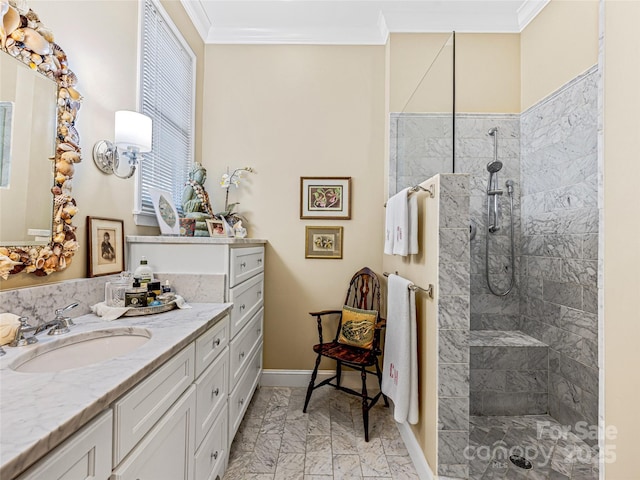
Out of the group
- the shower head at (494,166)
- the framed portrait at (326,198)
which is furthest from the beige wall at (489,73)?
the framed portrait at (326,198)

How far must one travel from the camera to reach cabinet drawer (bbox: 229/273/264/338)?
1.71 metres

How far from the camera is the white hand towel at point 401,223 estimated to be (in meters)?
1.79

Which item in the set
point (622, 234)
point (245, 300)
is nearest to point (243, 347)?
point (245, 300)

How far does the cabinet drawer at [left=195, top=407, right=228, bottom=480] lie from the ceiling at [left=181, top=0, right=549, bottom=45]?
2.88 metres

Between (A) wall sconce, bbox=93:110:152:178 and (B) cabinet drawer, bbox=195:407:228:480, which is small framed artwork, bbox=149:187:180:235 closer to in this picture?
(A) wall sconce, bbox=93:110:152:178

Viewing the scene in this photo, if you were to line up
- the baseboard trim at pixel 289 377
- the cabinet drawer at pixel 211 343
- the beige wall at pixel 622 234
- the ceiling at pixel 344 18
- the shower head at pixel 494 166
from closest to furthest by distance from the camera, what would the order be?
1. the beige wall at pixel 622 234
2. the cabinet drawer at pixel 211 343
3. the ceiling at pixel 344 18
4. the shower head at pixel 494 166
5. the baseboard trim at pixel 289 377

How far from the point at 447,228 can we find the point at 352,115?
1.62 meters

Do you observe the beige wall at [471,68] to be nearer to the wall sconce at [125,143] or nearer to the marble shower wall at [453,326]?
the marble shower wall at [453,326]

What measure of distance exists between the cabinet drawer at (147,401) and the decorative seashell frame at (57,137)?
649mm

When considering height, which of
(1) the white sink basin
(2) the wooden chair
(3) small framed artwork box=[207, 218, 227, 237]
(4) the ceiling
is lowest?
(2) the wooden chair

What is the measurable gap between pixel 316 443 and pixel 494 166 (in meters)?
2.50

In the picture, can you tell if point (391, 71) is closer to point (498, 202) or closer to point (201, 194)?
point (498, 202)

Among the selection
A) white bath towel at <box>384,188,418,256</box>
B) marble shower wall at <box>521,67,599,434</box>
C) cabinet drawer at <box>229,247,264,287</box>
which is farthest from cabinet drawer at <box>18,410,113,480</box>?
marble shower wall at <box>521,67,599,434</box>

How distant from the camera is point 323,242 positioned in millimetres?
2646
